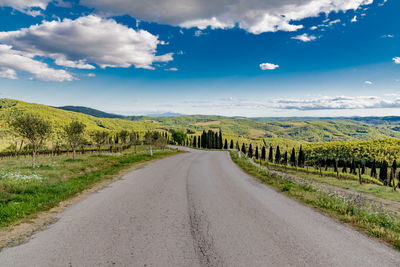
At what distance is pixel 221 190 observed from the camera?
37.2ft

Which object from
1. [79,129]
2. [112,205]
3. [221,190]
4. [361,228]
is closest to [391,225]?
[361,228]

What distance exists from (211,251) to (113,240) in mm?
2548

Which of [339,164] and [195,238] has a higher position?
[195,238]

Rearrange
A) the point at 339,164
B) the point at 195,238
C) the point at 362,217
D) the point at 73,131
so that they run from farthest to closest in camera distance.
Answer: the point at 339,164
the point at 73,131
the point at 362,217
the point at 195,238

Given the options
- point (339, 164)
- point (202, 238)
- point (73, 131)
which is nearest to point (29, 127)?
point (73, 131)

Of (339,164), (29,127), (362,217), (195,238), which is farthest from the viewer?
(339,164)

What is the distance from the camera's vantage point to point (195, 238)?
533 cm

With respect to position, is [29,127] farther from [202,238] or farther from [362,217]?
[362,217]

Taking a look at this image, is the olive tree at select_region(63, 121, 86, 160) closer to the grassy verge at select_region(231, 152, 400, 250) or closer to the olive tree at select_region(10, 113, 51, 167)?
the olive tree at select_region(10, 113, 51, 167)

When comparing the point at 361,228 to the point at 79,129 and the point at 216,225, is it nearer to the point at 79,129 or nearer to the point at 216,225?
the point at 216,225

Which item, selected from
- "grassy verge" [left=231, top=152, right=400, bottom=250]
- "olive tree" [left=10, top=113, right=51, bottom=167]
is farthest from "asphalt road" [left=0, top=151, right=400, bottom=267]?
"olive tree" [left=10, top=113, right=51, bottom=167]

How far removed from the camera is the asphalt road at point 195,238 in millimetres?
4367

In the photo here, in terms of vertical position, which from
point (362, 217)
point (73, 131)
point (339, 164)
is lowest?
point (339, 164)

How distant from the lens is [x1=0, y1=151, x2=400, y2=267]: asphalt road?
4.37 meters
